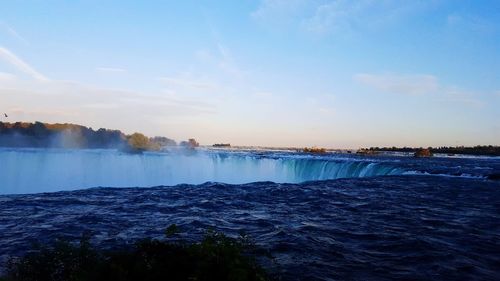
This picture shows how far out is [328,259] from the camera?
1153cm

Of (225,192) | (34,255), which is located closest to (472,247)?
(34,255)

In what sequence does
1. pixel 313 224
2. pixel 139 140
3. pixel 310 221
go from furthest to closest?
pixel 139 140 → pixel 310 221 → pixel 313 224

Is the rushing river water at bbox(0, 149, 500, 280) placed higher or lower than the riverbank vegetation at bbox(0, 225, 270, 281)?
lower

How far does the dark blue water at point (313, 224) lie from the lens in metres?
11.1

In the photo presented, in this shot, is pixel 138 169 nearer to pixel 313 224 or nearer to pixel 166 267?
pixel 313 224

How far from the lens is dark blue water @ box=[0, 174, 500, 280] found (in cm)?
1107

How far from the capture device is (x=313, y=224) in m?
16.8

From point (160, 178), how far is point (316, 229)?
110 feet

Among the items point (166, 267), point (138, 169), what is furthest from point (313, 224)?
point (138, 169)

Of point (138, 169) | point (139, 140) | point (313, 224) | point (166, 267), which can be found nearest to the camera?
point (166, 267)

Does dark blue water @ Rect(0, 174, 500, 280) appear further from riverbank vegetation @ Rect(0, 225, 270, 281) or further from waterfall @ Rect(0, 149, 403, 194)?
waterfall @ Rect(0, 149, 403, 194)

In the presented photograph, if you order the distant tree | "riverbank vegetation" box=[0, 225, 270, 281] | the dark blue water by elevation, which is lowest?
the dark blue water

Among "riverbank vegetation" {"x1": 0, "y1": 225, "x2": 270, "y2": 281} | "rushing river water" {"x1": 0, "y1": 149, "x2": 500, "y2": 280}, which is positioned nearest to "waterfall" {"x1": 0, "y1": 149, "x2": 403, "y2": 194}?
"rushing river water" {"x1": 0, "y1": 149, "x2": 500, "y2": 280}

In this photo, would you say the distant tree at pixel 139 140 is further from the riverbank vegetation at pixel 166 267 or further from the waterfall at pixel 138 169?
the riverbank vegetation at pixel 166 267
